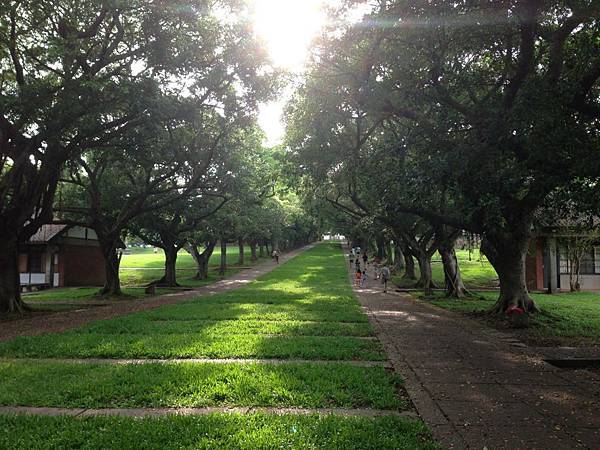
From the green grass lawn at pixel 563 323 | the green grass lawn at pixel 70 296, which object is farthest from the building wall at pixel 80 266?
the green grass lawn at pixel 563 323

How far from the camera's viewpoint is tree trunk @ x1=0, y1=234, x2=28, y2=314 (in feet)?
47.9

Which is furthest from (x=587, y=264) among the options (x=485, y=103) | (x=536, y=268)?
(x=485, y=103)

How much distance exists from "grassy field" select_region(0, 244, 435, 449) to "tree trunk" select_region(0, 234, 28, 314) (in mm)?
5559

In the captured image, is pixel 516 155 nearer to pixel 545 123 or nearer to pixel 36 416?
pixel 545 123

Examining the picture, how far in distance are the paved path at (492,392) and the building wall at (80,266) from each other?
87.6ft

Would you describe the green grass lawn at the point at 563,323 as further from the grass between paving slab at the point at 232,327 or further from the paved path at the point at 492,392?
the grass between paving slab at the point at 232,327

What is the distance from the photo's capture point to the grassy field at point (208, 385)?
4.28m

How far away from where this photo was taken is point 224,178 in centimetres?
2131

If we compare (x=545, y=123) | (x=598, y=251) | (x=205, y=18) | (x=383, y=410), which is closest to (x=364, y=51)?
(x=205, y=18)

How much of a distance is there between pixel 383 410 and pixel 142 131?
1212 cm

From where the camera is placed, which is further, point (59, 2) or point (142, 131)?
point (142, 131)

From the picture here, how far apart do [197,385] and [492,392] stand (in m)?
3.79

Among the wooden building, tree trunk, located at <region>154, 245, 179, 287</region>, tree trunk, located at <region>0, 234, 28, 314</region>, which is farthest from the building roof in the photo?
tree trunk, located at <region>0, 234, 28, 314</region>

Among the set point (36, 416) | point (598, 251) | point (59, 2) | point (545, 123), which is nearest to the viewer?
point (36, 416)
